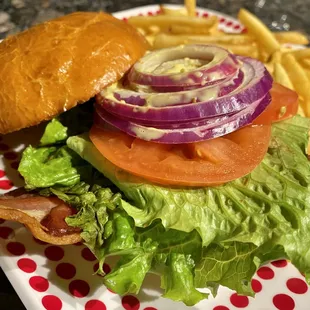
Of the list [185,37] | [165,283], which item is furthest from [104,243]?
[185,37]

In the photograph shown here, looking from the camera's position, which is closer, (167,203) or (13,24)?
(167,203)

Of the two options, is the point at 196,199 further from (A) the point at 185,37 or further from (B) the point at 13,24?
(B) the point at 13,24

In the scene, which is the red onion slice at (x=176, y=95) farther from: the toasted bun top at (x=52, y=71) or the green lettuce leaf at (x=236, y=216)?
the green lettuce leaf at (x=236, y=216)

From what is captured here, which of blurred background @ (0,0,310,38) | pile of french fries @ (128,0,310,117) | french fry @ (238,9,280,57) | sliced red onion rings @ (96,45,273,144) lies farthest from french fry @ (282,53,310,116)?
blurred background @ (0,0,310,38)

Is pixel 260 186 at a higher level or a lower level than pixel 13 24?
higher

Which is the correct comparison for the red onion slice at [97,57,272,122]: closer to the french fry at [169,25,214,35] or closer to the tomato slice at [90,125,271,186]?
the tomato slice at [90,125,271,186]

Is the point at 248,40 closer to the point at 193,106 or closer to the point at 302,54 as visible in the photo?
the point at 302,54
